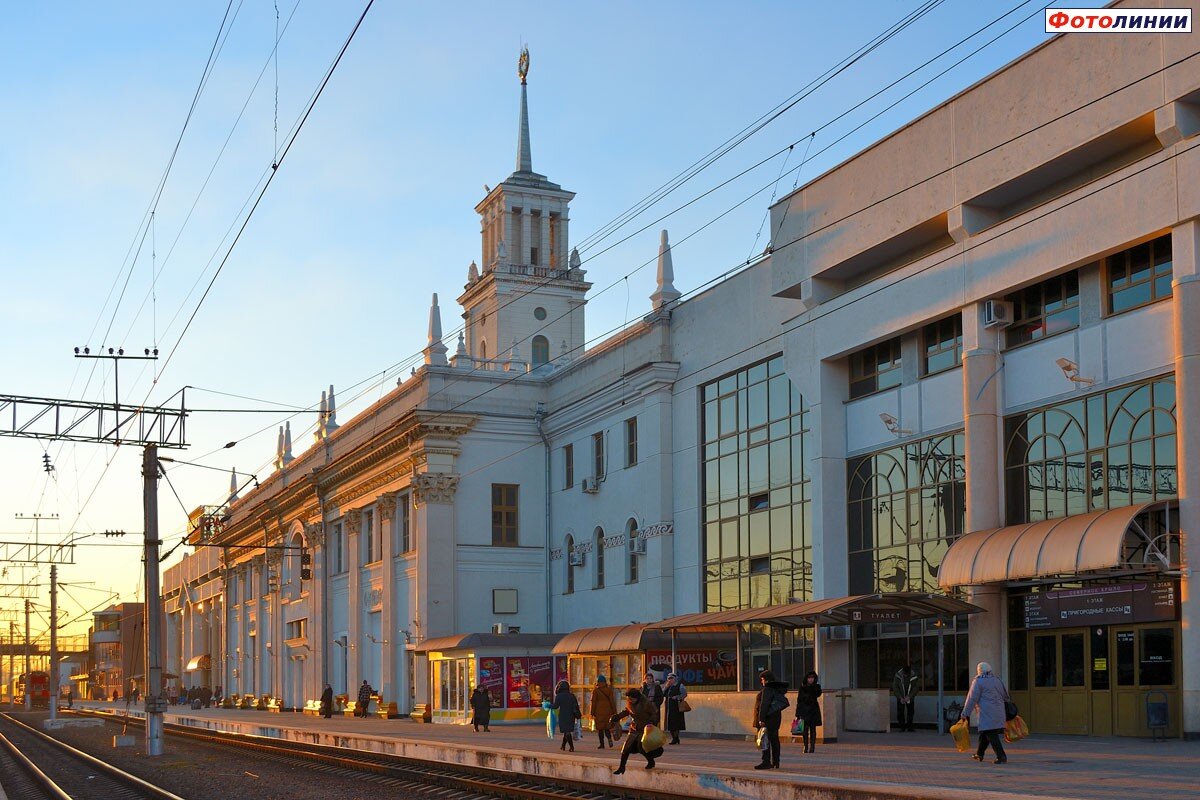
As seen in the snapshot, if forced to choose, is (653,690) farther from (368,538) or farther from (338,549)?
(338,549)

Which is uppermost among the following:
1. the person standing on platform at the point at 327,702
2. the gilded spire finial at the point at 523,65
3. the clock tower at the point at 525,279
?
the gilded spire finial at the point at 523,65

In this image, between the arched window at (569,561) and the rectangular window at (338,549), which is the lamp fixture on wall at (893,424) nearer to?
the arched window at (569,561)

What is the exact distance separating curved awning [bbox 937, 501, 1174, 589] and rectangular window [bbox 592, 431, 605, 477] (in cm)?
2002

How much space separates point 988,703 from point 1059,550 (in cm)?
547

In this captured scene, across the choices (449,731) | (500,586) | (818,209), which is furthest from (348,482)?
(818,209)

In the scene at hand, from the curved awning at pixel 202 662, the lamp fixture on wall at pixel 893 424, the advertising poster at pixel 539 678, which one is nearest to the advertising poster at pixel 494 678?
the advertising poster at pixel 539 678

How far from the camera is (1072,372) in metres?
26.9

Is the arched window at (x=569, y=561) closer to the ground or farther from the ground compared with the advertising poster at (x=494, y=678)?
farther from the ground

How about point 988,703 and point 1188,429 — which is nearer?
point 988,703

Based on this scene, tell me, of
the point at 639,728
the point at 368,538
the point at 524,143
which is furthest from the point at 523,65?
the point at 639,728

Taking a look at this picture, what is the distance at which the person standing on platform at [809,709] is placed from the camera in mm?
24672

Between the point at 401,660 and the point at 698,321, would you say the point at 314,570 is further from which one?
the point at 698,321

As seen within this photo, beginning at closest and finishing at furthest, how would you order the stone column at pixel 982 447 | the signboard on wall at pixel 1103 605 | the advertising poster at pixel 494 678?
the signboard on wall at pixel 1103 605 → the stone column at pixel 982 447 → the advertising poster at pixel 494 678

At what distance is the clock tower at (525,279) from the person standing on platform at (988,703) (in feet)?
181
